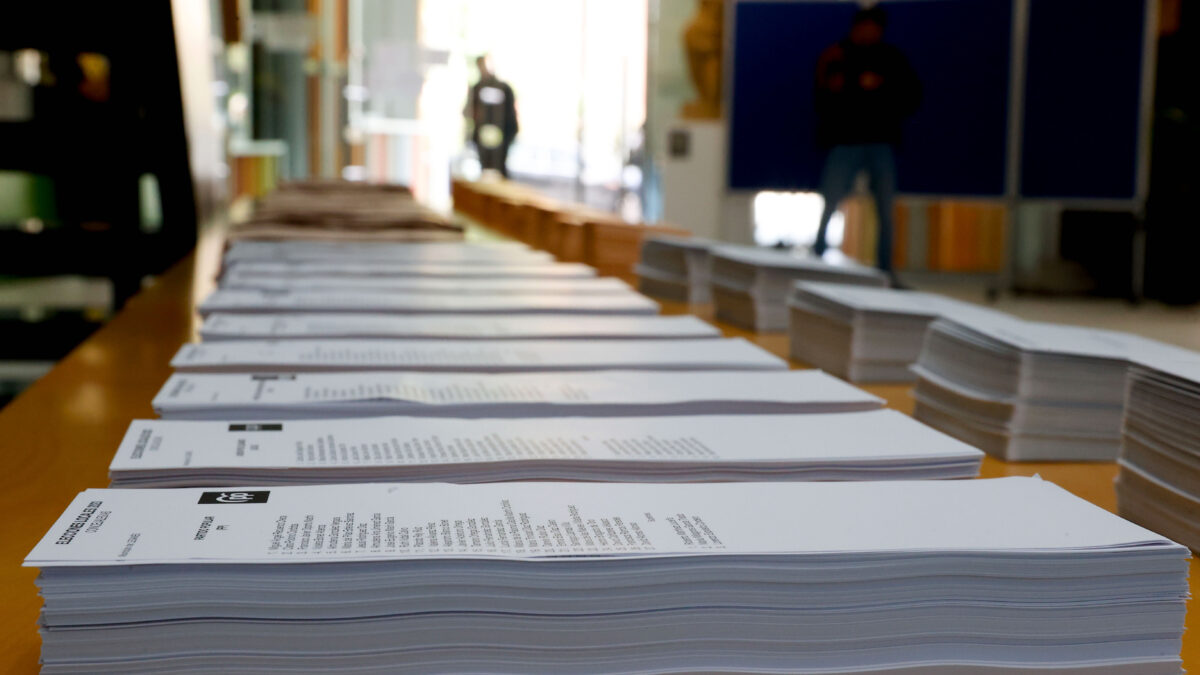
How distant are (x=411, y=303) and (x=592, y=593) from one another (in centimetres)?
102

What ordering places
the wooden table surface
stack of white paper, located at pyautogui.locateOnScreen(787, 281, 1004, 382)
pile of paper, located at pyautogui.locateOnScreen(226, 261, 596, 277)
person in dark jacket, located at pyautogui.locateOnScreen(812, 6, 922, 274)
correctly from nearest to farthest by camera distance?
the wooden table surface
stack of white paper, located at pyautogui.locateOnScreen(787, 281, 1004, 382)
pile of paper, located at pyautogui.locateOnScreen(226, 261, 596, 277)
person in dark jacket, located at pyautogui.locateOnScreen(812, 6, 922, 274)

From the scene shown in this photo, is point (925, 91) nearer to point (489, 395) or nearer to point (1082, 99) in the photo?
point (1082, 99)

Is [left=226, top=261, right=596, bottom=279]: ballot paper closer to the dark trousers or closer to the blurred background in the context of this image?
the blurred background

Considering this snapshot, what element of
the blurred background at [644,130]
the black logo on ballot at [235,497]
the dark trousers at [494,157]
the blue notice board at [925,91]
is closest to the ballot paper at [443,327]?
the black logo on ballot at [235,497]

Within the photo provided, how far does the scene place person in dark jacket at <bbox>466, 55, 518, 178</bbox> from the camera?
11.1 metres

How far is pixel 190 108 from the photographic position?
2.68 metres

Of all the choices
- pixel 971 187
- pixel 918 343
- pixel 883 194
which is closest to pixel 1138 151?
pixel 971 187

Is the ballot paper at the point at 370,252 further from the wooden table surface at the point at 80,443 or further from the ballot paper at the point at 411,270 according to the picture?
the wooden table surface at the point at 80,443

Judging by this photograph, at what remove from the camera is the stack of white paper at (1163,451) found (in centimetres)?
68

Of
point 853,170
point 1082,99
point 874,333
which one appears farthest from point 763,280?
point 1082,99

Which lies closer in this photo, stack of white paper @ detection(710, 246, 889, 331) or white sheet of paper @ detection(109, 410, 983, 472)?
white sheet of paper @ detection(109, 410, 983, 472)

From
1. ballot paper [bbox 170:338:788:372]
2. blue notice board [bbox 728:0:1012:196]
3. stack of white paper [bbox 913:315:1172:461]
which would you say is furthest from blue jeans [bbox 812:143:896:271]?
stack of white paper [bbox 913:315:1172:461]

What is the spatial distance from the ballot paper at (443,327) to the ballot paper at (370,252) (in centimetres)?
63

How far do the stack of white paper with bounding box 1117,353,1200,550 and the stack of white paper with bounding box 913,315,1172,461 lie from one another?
11cm
